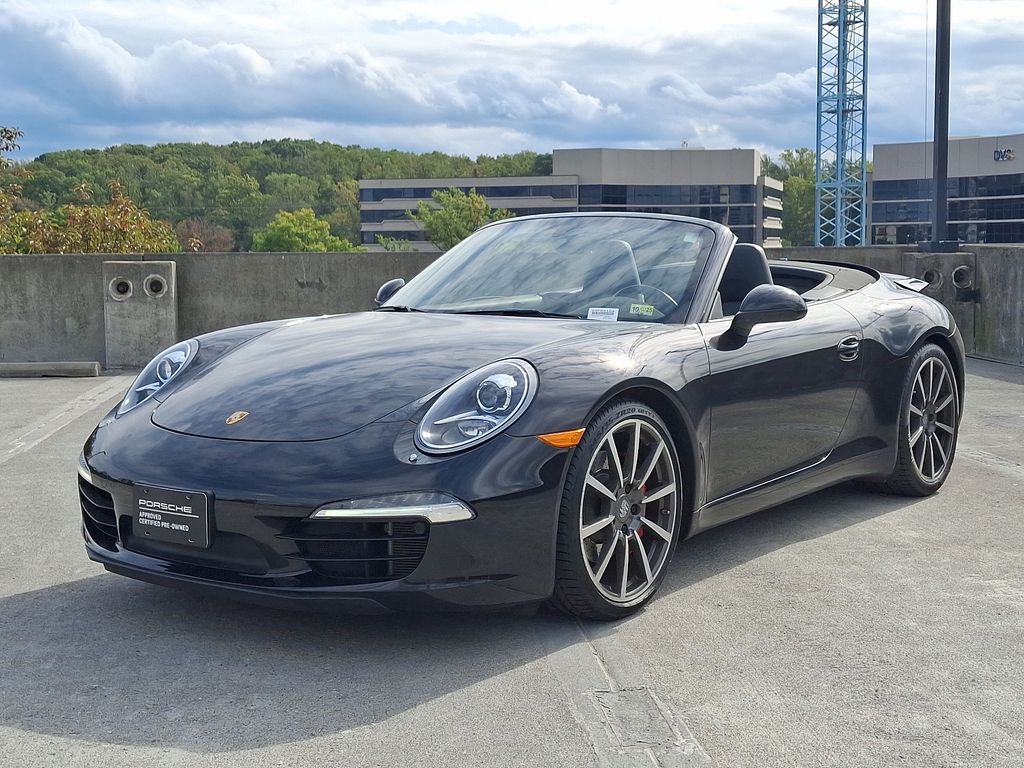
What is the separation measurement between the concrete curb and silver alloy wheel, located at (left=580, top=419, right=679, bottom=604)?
8.65m

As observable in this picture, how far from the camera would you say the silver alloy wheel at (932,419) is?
→ 18.8 ft

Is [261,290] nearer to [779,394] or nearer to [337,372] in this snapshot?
[779,394]

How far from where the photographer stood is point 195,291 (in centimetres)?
1337

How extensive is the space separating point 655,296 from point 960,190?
11494 centimetres

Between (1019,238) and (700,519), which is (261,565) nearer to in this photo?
(700,519)

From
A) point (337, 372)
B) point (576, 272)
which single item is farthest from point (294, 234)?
point (337, 372)

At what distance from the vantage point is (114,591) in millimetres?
4227

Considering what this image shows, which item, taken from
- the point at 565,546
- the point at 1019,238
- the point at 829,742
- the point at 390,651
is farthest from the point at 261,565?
the point at 1019,238

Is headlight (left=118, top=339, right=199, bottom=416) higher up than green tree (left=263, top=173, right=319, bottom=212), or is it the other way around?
green tree (left=263, top=173, right=319, bottom=212)

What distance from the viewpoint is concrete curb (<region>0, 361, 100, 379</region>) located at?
11492 mm

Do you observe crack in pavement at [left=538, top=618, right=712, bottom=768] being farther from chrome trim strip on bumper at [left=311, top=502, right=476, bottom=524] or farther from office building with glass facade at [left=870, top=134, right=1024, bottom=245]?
office building with glass facade at [left=870, top=134, right=1024, bottom=245]

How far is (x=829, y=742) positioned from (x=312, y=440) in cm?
159

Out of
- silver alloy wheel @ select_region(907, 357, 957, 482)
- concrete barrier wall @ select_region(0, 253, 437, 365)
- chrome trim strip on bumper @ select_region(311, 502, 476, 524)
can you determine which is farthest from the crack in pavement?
concrete barrier wall @ select_region(0, 253, 437, 365)

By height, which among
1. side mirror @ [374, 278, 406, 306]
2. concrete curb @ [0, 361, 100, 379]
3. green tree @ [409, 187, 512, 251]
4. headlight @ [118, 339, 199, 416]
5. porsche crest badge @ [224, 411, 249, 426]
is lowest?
concrete curb @ [0, 361, 100, 379]
